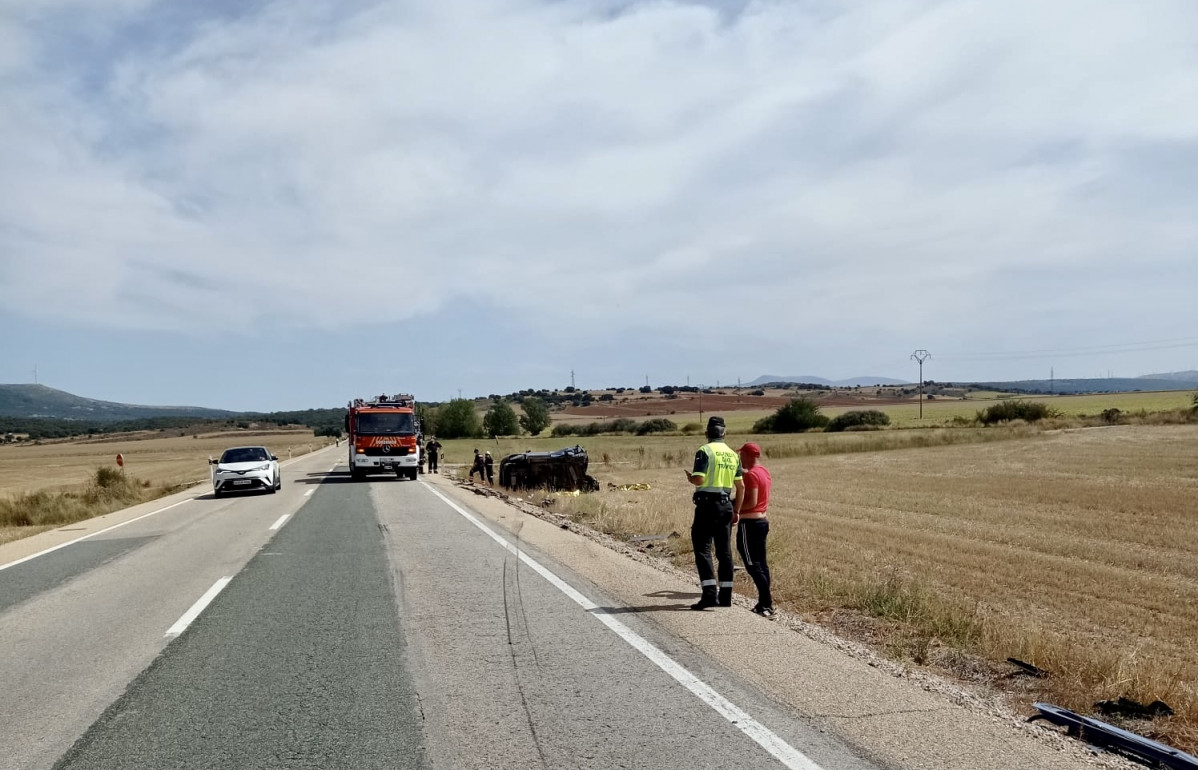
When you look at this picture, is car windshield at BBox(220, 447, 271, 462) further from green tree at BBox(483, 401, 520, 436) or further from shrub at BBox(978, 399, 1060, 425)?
green tree at BBox(483, 401, 520, 436)

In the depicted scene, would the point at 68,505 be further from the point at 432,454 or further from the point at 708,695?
the point at 708,695

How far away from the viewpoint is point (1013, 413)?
84.8 m

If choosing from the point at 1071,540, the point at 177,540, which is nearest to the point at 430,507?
the point at 177,540

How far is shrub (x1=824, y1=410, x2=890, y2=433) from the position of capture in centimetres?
9501

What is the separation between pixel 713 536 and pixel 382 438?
25.5 metres

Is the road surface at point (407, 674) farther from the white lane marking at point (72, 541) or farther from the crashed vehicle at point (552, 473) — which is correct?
the crashed vehicle at point (552, 473)

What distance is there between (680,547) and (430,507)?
962 centimetres

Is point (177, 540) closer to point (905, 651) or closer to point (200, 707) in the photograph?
point (200, 707)

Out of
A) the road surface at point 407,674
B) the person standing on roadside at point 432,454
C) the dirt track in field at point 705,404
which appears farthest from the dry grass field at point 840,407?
the road surface at point 407,674

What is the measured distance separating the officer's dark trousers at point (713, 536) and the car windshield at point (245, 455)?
76.1 feet

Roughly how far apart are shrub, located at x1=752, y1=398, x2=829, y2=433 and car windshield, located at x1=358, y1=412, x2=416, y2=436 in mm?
69774

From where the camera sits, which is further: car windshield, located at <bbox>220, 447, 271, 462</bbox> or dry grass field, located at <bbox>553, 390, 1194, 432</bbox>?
dry grass field, located at <bbox>553, 390, 1194, 432</bbox>

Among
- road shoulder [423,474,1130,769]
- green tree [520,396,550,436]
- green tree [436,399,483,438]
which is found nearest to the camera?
road shoulder [423,474,1130,769]

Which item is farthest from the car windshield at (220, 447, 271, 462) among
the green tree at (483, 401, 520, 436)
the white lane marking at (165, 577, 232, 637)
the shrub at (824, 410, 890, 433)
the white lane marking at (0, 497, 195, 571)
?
the green tree at (483, 401, 520, 436)
